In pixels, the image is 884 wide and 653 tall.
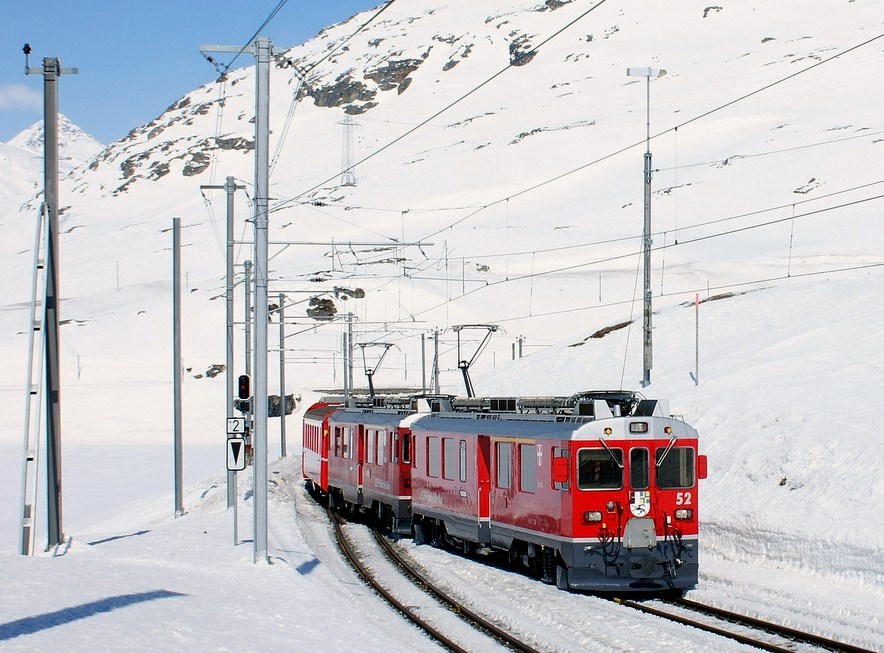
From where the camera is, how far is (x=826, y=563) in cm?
1934

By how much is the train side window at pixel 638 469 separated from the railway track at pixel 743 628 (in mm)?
1919

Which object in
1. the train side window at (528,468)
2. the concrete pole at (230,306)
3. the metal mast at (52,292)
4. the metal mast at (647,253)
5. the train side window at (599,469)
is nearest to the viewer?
the train side window at (599,469)

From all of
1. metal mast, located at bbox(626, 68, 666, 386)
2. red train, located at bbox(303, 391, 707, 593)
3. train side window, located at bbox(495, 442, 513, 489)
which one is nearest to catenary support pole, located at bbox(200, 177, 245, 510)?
red train, located at bbox(303, 391, 707, 593)

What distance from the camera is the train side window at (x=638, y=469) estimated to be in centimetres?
1900

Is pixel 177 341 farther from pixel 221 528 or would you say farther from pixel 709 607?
pixel 709 607

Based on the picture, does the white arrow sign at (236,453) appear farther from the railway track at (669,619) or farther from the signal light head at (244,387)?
the railway track at (669,619)

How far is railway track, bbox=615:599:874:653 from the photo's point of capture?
1408 cm

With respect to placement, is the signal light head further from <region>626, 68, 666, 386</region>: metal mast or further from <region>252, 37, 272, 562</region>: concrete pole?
<region>626, 68, 666, 386</region>: metal mast

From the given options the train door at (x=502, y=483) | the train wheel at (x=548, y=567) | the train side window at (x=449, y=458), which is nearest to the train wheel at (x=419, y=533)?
the train side window at (x=449, y=458)

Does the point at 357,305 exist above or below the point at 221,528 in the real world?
above

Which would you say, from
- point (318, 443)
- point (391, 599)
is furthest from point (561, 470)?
point (318, 443)

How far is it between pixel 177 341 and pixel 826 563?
64.6 ft

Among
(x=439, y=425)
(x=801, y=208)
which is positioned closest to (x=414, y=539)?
(x=439, y=425)

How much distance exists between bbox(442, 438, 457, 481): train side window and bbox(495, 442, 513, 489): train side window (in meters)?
2.30
